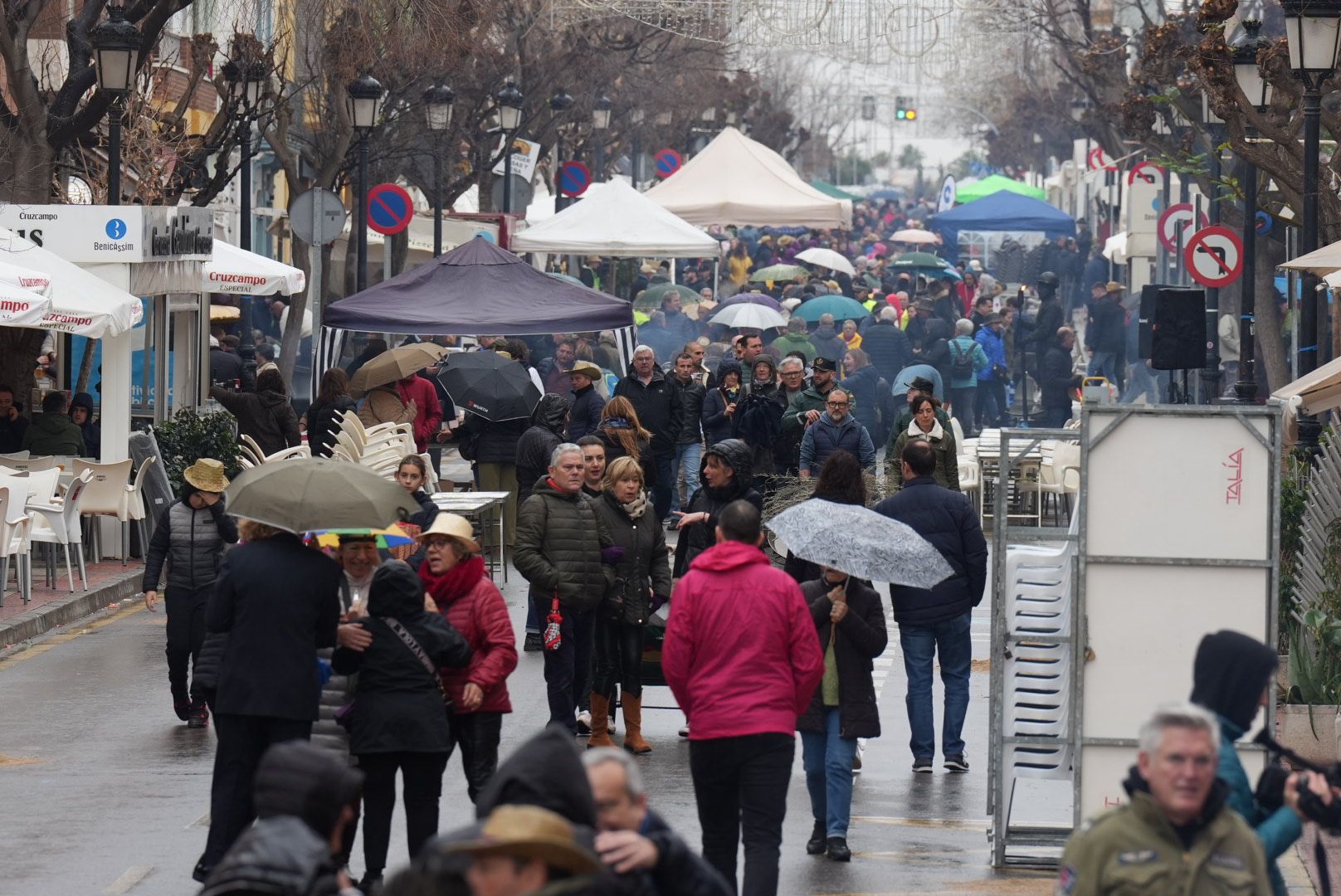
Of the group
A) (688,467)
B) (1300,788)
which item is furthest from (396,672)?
(688,467)

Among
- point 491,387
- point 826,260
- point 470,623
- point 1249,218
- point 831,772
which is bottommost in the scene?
point 831,772

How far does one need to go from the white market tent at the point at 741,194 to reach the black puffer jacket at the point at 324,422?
52.5 feet

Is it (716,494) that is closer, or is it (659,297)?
(716,494)

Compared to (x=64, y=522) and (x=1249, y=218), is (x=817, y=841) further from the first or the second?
(x=1249, y=218)

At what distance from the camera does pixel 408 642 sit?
822cm

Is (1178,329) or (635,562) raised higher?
(1178,329)

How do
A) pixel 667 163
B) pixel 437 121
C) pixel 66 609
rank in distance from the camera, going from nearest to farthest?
1. pixel 66 609
2. pixel 437 121
3. pixel 667 163

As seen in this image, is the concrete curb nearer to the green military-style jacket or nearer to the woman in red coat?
the woman in red coat

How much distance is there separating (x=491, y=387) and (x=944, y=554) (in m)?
7.49

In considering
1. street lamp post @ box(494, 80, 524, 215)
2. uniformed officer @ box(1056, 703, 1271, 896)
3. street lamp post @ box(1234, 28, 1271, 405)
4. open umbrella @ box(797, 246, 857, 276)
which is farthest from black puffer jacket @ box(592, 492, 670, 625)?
open umbrella @ box(797, 246, 857, 276)

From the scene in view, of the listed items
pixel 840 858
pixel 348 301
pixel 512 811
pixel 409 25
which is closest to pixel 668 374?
pixel 348 301

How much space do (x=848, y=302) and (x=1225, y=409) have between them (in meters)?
24.4

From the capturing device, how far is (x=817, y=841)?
974 centimetres

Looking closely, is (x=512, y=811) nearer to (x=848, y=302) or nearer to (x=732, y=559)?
(x=732, y=559)
